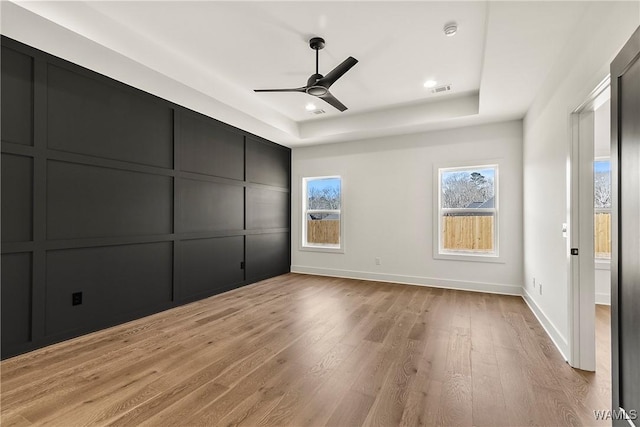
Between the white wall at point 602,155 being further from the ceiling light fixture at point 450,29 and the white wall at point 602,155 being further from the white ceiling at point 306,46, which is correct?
the ceiling light fixture at point 450,29

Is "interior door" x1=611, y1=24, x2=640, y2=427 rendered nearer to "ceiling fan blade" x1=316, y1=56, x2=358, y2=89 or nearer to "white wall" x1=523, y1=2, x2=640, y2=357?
"white wall" x1=523, y1=2, x2=640, y2=357

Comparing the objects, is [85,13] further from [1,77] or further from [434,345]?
[434,345]

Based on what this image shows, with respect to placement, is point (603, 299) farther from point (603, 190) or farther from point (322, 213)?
point (322, 213)

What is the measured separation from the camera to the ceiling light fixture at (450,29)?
262cm

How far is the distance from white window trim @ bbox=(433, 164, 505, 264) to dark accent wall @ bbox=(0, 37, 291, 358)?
3.31 metres

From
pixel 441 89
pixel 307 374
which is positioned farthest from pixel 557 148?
pixel 307 374

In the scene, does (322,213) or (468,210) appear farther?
(322,213)

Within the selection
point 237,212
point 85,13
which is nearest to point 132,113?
point 85,13

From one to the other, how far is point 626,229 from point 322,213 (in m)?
4.83

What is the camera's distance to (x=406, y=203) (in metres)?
5.16

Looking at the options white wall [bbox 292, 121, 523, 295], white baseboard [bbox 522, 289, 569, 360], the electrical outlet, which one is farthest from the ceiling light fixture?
the electrical outlet

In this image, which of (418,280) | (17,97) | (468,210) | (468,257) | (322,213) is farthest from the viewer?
(322,213)

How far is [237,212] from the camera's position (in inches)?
193

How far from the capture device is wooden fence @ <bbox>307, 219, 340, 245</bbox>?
19.4 ft
